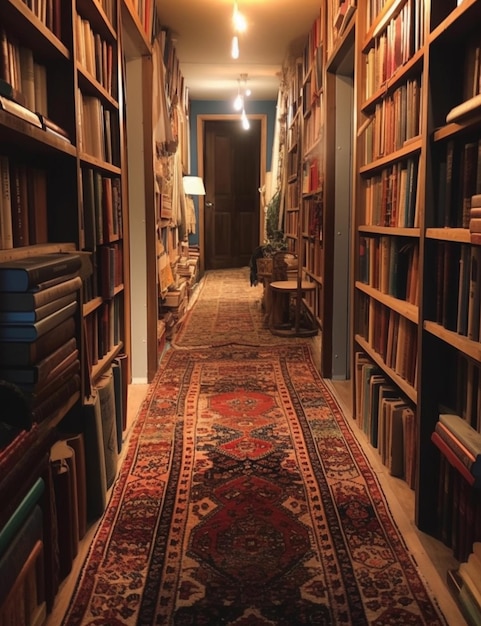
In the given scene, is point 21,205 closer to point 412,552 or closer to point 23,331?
point 23,331

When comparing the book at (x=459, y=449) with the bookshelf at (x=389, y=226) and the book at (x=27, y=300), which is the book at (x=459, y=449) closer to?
the bookshelf at (x=389, y=226)

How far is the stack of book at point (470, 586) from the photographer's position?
1.38 m

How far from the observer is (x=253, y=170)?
33.1ft

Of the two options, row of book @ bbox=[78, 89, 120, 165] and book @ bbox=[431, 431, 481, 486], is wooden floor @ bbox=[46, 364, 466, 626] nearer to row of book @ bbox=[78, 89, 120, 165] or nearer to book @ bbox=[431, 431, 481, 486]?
book @ bbox=[431, 431, 481, 486]

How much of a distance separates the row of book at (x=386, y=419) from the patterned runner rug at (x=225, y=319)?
191cm

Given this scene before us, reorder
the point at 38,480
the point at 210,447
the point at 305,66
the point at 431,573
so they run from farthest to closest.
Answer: the point at 305,66 < the point at 210,447 < the point at 431,573 < the point at 38,480

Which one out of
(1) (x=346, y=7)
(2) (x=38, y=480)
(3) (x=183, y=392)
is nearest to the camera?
(2) (x=38, y=480)

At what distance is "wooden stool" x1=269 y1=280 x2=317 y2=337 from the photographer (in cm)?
497

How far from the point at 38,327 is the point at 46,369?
127 millimetres

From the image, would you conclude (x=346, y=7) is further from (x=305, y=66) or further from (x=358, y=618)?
(x=358, y=618)

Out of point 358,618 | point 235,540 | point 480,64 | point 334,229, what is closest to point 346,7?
point 334,229

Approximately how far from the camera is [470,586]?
143 centimetres

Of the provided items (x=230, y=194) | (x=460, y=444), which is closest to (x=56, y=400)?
(x=460, y=444)

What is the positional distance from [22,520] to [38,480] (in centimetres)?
13
